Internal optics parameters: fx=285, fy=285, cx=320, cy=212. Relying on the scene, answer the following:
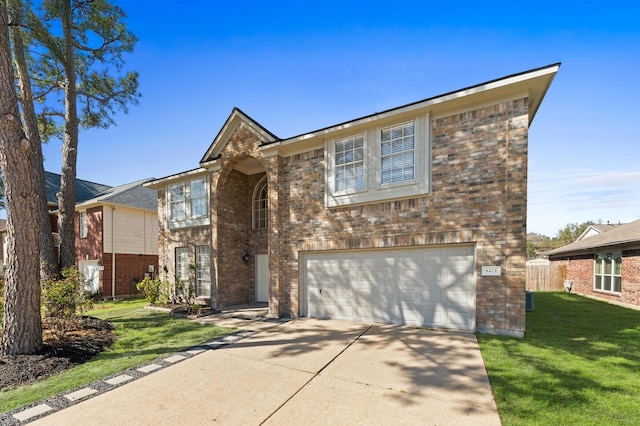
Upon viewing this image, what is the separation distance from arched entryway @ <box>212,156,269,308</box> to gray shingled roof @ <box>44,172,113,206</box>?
13.6 meters

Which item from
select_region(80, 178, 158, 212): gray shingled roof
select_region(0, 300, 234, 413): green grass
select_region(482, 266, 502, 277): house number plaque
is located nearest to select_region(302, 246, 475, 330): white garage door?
select_region(482, 266, 502, 277): house number plaque

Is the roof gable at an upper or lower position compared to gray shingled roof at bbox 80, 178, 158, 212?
upper

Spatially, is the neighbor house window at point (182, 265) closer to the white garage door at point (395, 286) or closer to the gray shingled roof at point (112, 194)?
the white garage door at point (395, 286)

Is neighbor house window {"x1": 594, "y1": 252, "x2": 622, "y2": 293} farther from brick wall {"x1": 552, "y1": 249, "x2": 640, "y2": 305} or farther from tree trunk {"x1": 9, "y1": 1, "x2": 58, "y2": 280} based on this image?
tree trunk {"x1": 9, "y1": 1, "x2": 58, "y2": 280}

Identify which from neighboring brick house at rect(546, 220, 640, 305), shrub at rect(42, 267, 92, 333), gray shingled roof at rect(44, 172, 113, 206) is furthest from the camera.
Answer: gray shingled roof at rect(44, 172, 113, 206)

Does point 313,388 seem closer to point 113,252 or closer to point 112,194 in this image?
point 113,252

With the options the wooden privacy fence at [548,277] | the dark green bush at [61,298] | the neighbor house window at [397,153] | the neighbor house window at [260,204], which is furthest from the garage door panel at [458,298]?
the wooden privacy fence at [548,277]

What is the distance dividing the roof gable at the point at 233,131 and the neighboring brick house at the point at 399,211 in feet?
0.14

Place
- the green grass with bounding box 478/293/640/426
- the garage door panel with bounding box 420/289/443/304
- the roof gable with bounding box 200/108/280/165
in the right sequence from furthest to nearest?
the roof gable with bounding box 200/108/280/165 < the garage door panel with bounding box 420/289/443/304 < the green grass with bounding box 478/293/640/426

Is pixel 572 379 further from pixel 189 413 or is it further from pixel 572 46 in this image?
pixel 572 46

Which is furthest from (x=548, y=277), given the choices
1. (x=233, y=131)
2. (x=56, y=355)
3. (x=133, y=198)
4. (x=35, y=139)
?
(x=133, y=198)

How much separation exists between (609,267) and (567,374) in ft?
44.5

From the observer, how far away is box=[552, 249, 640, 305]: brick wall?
11406 mm

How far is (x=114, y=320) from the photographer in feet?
31.8
